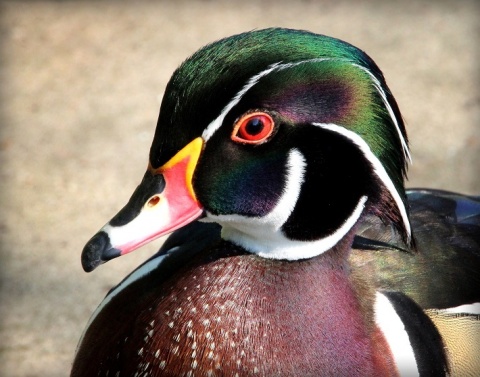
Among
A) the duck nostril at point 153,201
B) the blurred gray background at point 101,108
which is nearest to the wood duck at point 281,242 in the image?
the duck nostril at point 153,201

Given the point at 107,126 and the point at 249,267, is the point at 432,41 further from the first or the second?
the point at 249,267

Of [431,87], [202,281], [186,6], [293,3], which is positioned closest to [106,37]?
[186,6]

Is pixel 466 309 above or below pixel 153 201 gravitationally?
below

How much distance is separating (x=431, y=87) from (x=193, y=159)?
6.48 feet

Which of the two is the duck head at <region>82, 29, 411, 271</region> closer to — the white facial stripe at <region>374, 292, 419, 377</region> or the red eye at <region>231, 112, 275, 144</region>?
the red eye at <region>231, 112, 275, 144</region>

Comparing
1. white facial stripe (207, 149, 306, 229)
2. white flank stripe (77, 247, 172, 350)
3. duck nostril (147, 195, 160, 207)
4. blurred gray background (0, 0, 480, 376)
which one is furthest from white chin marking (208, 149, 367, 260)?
blurred gray background (0, 0, 480, 376)

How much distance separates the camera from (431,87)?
3.21 metres

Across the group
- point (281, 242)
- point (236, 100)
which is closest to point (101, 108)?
point (281, 242)

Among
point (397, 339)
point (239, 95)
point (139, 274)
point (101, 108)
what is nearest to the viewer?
point (239, 95)

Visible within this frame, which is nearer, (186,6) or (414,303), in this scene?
(414,303)

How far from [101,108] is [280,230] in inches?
68.1

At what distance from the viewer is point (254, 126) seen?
1.40 metres

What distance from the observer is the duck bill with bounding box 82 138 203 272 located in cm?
142

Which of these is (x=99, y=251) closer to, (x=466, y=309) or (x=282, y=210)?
(x=282, y=210)
